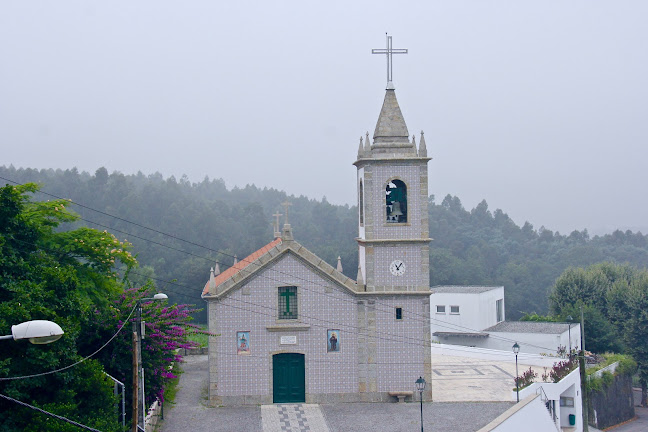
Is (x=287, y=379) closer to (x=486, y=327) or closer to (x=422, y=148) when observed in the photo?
(x=422, y=148)

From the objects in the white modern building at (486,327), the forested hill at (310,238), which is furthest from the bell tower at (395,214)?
the forested hill at (310,238)

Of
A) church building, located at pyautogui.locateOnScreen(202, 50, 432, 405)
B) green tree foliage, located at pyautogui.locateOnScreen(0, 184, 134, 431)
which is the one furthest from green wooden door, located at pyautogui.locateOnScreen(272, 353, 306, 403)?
green tree foliage, located at pyautogui.locateOnScreen(0, 184, 134, 431)

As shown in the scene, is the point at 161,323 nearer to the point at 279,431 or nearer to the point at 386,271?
the point at 279,431

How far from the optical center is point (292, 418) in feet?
83.6

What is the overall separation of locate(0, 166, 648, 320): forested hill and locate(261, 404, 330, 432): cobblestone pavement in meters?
40.3

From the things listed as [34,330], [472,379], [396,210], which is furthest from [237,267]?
[34,330]

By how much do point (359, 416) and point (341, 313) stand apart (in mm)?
3900

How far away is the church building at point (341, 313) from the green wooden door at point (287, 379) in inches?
1.5

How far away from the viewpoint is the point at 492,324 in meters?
51.7

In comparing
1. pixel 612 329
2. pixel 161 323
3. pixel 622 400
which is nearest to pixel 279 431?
pixel 161 323

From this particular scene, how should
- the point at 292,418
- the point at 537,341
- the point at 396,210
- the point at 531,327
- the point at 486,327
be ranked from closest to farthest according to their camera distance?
the point at 292,418, the point at 396,210, the point at 537,341, the point at 531,327, the point at 486,327

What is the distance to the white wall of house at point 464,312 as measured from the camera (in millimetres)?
49688

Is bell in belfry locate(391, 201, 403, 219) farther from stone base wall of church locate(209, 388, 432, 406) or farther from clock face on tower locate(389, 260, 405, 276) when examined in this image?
stone base wall of church locate(209, 388, 432, 406)

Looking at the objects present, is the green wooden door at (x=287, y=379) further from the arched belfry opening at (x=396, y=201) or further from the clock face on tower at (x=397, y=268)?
the arched belfry opening at (x=396, y=201)
